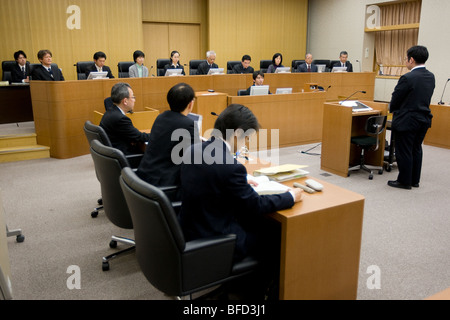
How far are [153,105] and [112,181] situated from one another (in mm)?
4122

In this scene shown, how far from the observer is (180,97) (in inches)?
110

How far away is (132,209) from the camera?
1890mm

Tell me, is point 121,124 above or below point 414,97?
below

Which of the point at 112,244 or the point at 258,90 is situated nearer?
the point at 112,244

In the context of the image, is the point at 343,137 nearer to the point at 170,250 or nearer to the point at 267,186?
the point at 267,186

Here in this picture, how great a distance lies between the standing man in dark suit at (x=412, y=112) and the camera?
4391 mm

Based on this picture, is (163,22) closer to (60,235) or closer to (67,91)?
(67,91)

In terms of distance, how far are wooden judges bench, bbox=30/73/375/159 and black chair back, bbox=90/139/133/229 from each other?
3.48m

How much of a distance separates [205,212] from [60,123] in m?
4.69

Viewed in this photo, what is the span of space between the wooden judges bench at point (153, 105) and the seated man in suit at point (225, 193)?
4.05 m

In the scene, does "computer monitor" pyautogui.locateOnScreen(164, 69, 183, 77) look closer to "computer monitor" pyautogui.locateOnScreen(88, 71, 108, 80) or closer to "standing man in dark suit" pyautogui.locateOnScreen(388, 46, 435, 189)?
"computer monitor" pyautogui.locateOnScreen(88, 71, 108, 80)

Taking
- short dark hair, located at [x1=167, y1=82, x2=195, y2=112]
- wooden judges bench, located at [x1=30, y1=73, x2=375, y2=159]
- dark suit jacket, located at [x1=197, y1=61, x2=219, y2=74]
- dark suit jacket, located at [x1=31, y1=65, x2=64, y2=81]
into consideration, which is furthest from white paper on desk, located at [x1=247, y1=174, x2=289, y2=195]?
dark suit jacket, located at [x1=197, y1=61, x2=219, y2=74]

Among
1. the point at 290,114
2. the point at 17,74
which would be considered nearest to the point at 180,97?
the point at 290,114
